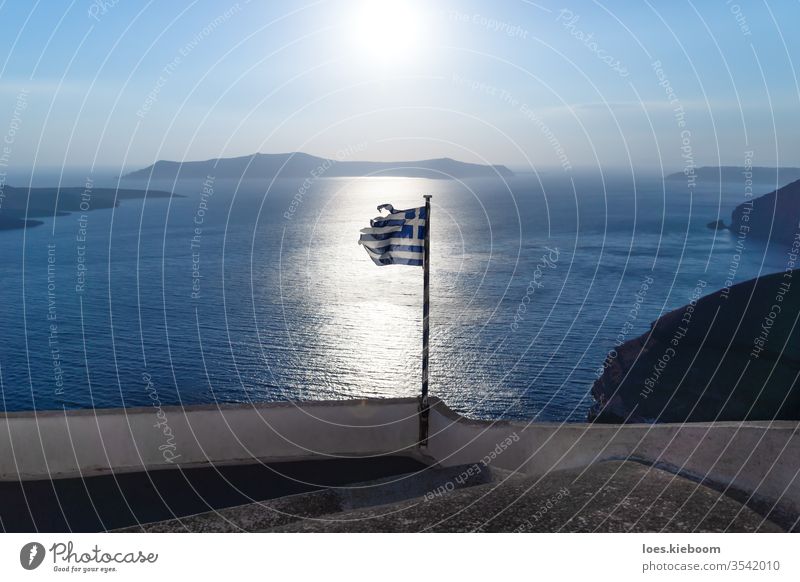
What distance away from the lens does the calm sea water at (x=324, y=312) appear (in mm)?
66688

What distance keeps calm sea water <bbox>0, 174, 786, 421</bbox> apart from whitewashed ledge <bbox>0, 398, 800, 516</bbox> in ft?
162

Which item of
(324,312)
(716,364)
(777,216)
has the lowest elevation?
(716,364)

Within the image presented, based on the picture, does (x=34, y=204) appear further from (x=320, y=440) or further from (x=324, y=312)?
(x=320, y=440)

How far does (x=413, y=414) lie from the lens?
12.3 meters

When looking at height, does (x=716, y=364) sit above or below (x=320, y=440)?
below

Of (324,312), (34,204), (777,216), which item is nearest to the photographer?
(324,312)

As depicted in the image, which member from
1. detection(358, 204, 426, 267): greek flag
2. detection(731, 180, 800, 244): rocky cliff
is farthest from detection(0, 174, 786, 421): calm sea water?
detection(358, 204, 426, 267): greek flag

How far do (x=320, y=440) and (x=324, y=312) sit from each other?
7757cm

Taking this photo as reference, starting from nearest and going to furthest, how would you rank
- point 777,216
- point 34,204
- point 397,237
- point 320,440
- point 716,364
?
point 320,440
point 397,237
point 716,364
point 777,216
point 34,204

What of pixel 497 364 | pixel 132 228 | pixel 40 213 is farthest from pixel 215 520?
pixel 40 213

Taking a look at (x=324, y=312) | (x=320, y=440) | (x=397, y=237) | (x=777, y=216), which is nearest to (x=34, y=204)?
(x=324, y=312)

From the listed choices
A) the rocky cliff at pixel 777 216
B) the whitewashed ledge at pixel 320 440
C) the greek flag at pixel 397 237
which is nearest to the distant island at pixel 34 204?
the rocky cliff at pixel 777 216

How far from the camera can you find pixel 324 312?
89062mm

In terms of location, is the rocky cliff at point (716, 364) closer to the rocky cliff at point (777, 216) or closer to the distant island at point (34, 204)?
the rocky cliff at point (777, 216)
